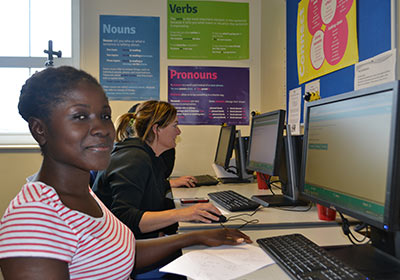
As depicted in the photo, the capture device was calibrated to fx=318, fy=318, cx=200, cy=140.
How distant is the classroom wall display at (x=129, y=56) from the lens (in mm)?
2914

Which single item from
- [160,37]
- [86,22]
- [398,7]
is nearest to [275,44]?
[160,37]

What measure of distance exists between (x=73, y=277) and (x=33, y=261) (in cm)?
14

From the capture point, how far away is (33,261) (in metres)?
0.59

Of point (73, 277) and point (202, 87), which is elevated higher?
point (202, 87)

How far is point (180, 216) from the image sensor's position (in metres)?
1.27

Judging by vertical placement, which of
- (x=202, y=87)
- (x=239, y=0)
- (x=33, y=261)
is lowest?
(x=33, y=261)

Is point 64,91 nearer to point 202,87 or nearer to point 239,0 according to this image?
point 202,87

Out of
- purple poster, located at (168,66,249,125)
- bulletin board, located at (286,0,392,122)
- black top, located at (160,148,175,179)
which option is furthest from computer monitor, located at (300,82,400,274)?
purple poster, located at (168,66,249,125)

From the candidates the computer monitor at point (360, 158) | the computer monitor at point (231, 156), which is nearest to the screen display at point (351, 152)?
the computer monitor at point (360, 158)

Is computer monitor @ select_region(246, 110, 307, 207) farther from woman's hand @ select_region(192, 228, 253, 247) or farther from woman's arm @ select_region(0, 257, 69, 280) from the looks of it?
woman's arm @ select_region(0, 257, 69, 280)

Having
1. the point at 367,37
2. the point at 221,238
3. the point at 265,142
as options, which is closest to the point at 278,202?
the point at 265,142

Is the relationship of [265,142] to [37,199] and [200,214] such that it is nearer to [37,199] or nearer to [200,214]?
[200,214]

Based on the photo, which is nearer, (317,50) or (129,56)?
(317,50)

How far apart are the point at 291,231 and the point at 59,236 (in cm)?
79
